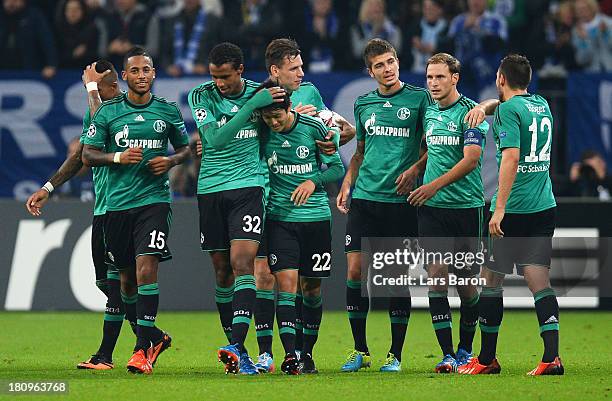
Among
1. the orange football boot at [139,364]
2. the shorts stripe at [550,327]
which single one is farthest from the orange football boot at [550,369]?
the orange football boot at [139,364]

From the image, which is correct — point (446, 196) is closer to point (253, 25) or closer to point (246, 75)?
point (246, 75)

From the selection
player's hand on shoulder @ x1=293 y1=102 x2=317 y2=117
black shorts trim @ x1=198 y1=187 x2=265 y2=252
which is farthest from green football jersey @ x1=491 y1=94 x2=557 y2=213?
black shorts trim @ x1=198 y1=187 x2=265 y2=252

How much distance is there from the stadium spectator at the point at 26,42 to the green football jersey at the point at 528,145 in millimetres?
10567

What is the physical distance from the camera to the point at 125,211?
1066 centimetres

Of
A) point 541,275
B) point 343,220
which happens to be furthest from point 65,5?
point 541,275

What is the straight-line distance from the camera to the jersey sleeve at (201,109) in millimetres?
10266

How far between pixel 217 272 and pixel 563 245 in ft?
19.8

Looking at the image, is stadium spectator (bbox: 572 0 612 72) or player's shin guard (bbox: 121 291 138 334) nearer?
player's shin guard (bbox: 121 291 138 334)

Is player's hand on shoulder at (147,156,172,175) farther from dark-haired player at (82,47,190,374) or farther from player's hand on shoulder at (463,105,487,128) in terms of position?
player's hand on shoulder at (463,105,487,128)

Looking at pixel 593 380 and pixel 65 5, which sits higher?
pixel 65 5

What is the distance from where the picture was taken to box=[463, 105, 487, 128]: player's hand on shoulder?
33.1ft

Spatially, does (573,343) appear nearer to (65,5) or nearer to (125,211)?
(125,211)

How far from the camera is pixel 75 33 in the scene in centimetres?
1956

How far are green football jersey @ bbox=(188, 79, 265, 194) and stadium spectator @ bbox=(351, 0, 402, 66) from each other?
8.99 metres
